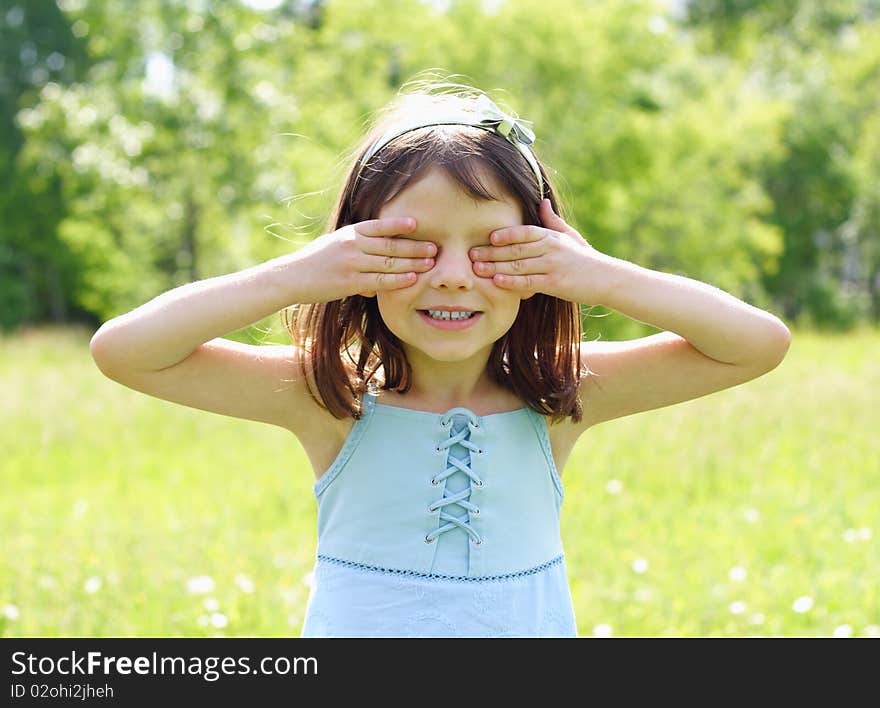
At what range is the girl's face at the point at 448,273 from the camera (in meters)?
1.88

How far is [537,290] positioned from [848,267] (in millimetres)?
24297

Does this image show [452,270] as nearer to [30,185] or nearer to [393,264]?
[393,264]

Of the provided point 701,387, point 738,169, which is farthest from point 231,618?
point 738,169

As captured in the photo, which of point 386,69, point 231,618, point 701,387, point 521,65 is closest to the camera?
point 701,387

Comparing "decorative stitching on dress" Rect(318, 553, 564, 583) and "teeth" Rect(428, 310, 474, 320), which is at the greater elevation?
"teeth" Rect(428, 310, 474, 320)

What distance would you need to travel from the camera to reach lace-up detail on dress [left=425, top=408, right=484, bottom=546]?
6.50 feet

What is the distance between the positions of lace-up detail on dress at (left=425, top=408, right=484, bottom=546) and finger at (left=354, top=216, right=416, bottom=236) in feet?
1.26

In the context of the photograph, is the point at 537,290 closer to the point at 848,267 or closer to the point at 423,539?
the point at 423,539

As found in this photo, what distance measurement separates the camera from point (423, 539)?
1982 millimetres

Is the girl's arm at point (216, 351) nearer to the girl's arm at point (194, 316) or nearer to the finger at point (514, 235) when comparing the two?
the girl's arm at point (194, 316)

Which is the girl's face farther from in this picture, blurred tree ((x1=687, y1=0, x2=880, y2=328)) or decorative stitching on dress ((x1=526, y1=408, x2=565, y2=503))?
blurred tree ((x1=687, y1=0, x2=880, y2=328))

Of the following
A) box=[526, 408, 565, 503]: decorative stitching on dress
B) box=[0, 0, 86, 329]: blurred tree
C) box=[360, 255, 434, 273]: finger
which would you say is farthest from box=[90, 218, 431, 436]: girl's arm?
box=[0, 0, 86, 329]: blurred tree

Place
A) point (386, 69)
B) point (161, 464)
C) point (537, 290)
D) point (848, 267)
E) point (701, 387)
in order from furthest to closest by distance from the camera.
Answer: point (848, 267), point (386, 69), point (161, 464), point (701, 387), point (537, 290)

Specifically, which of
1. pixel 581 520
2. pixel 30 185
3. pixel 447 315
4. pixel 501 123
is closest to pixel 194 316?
pixel 447 315
